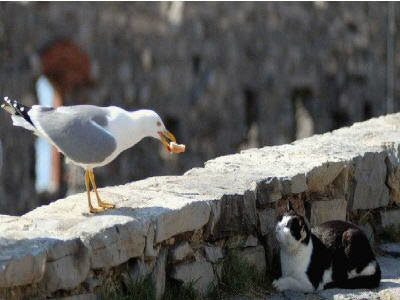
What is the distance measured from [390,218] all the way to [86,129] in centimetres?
293

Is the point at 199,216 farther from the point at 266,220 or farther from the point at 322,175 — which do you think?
the point at 322,175

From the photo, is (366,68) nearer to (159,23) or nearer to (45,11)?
(159,23)

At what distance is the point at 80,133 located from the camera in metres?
5.68

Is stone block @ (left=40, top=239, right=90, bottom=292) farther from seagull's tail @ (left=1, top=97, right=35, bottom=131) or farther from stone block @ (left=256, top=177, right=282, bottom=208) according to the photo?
stone block @ (left=256, top=177, right=282, bottom=208)

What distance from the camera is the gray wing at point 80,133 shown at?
18.6ft

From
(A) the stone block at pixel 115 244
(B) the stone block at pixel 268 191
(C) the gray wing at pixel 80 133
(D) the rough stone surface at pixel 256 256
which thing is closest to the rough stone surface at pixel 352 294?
(D) the rough stone surface at pixel 256 256

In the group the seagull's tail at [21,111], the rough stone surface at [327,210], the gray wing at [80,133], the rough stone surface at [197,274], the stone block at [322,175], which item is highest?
the seagull's tail at [21,111]

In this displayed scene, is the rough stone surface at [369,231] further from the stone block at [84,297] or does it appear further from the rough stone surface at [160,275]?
the stone block at [84,297]

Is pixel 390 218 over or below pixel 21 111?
below

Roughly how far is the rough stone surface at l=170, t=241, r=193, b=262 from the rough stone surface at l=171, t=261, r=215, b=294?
44 millimetres

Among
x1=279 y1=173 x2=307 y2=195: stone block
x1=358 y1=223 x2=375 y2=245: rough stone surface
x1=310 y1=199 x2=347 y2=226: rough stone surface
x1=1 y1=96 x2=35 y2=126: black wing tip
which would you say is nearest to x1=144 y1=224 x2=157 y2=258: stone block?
x1=1 y1=96 x2=35 y2=126: black wing tip

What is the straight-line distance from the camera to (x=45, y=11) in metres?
Result: 19.6

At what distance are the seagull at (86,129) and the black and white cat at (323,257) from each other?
113 cm

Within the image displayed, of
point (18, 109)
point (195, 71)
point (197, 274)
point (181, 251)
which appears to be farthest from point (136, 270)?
point (195, 71)
